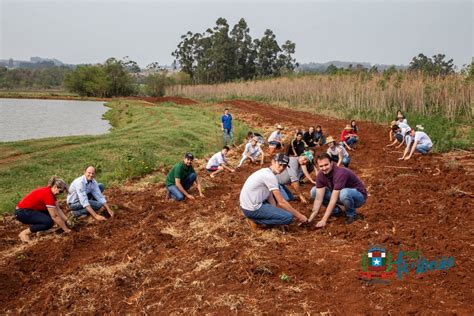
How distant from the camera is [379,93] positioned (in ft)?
61.1

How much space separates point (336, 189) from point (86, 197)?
416 centimetres

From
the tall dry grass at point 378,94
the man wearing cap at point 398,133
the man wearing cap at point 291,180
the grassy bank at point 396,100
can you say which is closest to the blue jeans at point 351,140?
the man wearing cap at point 398,133

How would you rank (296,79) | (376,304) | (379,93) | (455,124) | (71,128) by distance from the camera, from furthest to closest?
(296,79)
(71,128)
(379,93)
(455,124)
(376,304)

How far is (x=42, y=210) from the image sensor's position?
259 inches

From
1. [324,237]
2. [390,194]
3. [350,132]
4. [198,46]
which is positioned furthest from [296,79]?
[198,46]

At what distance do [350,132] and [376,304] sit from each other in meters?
8.82

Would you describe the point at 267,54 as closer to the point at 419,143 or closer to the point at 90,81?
the point at 90,81

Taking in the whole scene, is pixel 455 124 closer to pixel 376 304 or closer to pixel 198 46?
pixel 376 304

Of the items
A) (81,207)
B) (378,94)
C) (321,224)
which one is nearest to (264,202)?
(321,224)

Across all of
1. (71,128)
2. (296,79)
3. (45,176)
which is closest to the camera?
(45,176)

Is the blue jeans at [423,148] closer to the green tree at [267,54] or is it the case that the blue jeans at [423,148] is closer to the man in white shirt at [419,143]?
the man in white shirt at [419,143]

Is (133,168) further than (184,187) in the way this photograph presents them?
Yes

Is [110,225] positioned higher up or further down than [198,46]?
further down

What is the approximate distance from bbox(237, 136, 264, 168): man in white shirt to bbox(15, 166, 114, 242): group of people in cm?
465
